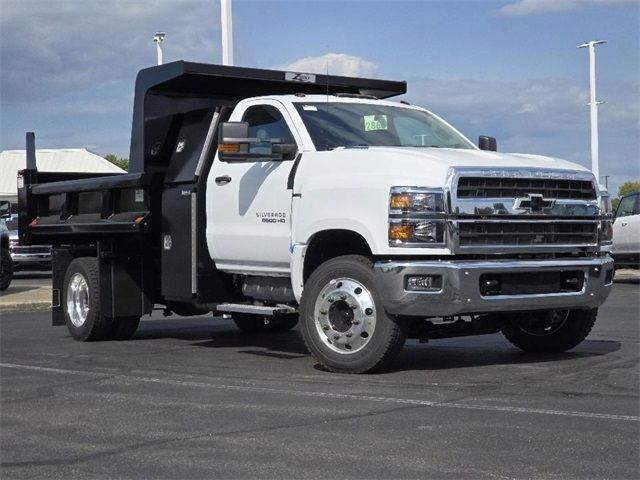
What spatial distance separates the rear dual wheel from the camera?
11453mm

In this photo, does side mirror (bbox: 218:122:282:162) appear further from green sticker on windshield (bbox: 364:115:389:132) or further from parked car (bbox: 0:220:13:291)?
parked car (bbox: 0:220:13:291)

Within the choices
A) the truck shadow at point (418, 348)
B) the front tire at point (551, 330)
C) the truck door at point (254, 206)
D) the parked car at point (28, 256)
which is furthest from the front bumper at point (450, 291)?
the parked car at point (28, 256)

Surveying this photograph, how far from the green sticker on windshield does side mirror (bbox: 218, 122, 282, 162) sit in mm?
840

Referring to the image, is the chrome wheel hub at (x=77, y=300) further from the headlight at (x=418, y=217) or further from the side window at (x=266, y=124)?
the headlight at (x=418, y=217)

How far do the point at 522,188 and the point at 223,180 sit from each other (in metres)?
2.82

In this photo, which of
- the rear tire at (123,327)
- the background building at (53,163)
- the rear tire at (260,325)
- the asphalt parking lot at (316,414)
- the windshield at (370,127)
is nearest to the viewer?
the asphalt parking lot at (316,414)

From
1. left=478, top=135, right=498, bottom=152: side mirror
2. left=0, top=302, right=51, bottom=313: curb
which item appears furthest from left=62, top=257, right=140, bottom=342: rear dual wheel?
left=0, top=302, right=51, bottom=313: curb

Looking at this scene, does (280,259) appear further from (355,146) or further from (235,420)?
(235,420)

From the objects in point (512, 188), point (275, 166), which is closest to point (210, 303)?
point (275, 166)

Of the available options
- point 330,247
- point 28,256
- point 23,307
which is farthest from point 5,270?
point 330,247

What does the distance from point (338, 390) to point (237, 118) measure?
3310 millimetres

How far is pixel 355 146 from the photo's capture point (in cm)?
912

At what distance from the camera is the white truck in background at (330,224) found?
8.07m

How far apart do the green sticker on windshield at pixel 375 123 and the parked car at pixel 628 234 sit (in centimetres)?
1298
